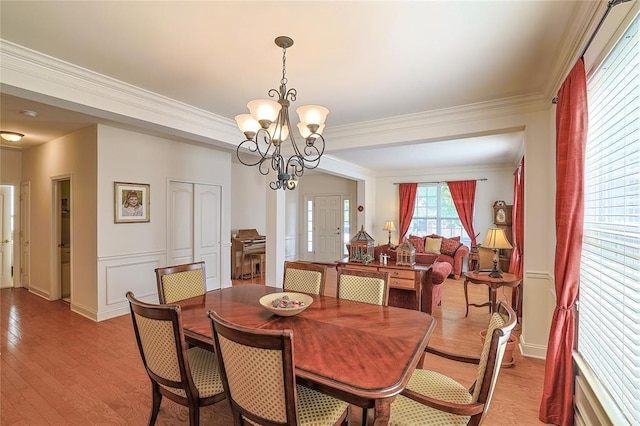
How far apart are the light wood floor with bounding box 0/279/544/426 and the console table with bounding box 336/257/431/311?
47 cm

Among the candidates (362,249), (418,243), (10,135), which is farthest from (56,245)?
(418,243)

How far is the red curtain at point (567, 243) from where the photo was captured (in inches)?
74.1

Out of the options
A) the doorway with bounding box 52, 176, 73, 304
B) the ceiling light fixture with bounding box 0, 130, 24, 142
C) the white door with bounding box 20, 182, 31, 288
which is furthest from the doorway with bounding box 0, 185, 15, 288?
the ceiling light fixture with bounding box 0, 130, 24, 142

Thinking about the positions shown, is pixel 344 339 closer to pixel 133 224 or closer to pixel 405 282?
pixel 405 282

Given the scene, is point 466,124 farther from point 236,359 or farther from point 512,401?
point 236,359

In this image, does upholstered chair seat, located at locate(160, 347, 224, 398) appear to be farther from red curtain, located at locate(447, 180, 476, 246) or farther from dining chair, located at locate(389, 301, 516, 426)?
red curtain, located at locate(447, 180, 476, 246)

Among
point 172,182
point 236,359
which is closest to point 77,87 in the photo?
point 172,182

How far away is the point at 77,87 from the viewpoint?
2.54m

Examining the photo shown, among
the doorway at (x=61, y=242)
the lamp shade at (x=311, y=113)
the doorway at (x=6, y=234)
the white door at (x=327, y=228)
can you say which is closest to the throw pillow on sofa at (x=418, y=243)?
the white door at (x=327, y=228)

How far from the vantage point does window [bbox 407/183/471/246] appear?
7.66 m

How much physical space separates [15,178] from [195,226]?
3.60m

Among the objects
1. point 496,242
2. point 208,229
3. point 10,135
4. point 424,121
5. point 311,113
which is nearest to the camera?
point 311,113

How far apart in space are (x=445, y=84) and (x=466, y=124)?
30.0 inches

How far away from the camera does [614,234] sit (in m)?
1.60
